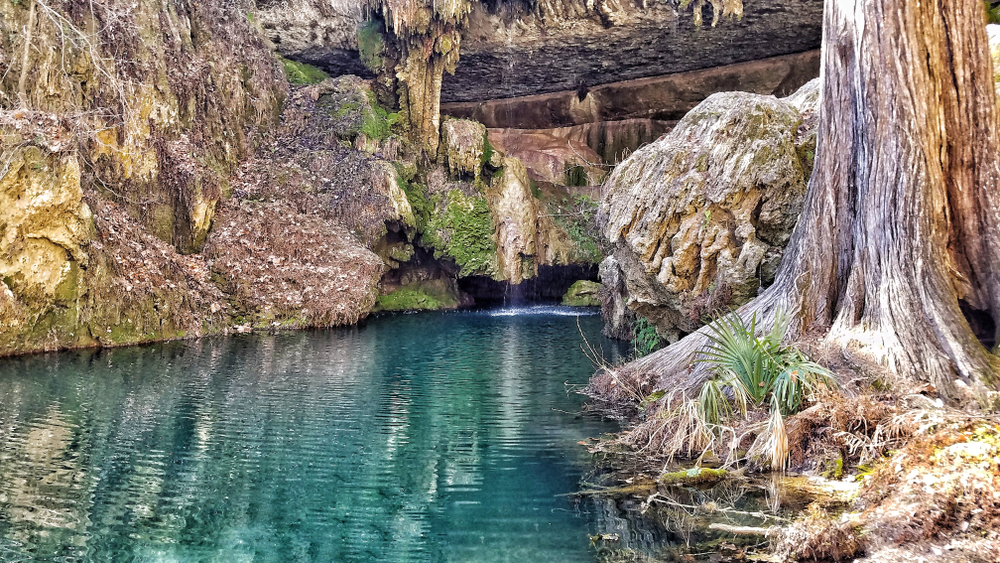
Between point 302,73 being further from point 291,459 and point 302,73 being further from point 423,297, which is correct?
point 291,459

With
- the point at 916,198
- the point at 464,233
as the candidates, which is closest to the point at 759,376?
the point at 916,198

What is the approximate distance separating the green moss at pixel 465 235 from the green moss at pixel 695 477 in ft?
53.3

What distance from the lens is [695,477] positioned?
17.9ft

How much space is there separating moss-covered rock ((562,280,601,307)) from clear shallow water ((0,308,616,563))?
11445 mm

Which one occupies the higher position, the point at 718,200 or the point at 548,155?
the point at 548,155

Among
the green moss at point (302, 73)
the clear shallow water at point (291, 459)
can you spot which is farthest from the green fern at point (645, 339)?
the green moss at point (302, 73)

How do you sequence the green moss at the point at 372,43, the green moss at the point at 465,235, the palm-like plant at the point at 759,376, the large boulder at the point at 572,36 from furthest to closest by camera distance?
1. the green moss at the point at 465,235
2. the green moss at the point at 372,43
3. the large boulder at the point at 572,36
4. the palm-like plant at the point at 759,376

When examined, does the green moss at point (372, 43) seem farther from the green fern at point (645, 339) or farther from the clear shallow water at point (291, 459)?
the green fern at point (645, 339)

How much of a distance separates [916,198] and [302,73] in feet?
62.1

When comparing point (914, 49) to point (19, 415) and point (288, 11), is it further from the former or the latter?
point (288, 11)

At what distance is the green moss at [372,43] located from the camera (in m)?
20.7

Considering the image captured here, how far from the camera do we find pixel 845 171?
6898 mm

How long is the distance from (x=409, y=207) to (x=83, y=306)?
9.16m

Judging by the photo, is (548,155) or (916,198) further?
(548,155)
